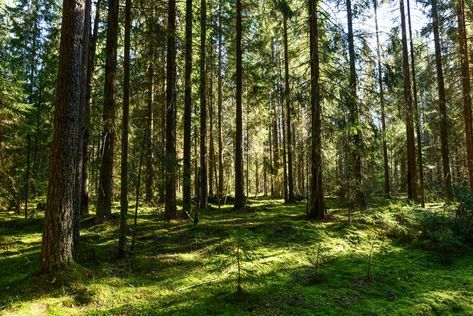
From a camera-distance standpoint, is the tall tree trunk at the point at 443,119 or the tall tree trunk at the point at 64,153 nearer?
the tall tree trunk at the point at 64,153

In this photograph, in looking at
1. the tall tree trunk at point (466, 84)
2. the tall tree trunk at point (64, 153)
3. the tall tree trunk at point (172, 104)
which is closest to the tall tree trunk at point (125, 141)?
the tall tree trunk at point (64, 153)

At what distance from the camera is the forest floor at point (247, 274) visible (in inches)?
238

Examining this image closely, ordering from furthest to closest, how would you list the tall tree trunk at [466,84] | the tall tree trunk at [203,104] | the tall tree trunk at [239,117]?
the tall tree trunk at [466,84]
the tall tree trunk at [239,117]
the tall tree trunk at [203,104]

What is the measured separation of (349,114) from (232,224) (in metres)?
5.96

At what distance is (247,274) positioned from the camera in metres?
7.49

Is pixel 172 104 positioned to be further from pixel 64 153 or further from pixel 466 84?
pixel 466 84

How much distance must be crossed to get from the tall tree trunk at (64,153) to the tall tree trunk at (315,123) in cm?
789

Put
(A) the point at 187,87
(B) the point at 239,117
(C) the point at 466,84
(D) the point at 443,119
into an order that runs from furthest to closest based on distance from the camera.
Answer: (C) the point at 466,84
(D) the point at 443,119
(B) the point at 239,117
(A) the point at 187,87

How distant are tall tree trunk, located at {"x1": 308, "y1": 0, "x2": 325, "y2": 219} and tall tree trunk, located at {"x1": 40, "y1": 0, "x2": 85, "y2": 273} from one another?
25.9 feet

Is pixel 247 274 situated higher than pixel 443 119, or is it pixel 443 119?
pixel 443 119

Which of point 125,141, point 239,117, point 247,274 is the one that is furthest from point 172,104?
point 247,274

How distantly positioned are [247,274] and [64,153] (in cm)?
448

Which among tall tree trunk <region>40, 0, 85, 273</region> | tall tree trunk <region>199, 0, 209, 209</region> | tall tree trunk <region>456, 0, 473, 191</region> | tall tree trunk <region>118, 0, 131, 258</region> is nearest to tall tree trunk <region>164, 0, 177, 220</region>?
tall tree trunk <region>199, 0, 209, 209</region>

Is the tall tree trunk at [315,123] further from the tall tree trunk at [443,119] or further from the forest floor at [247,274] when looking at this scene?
the tall tree trunk at [443,119]
